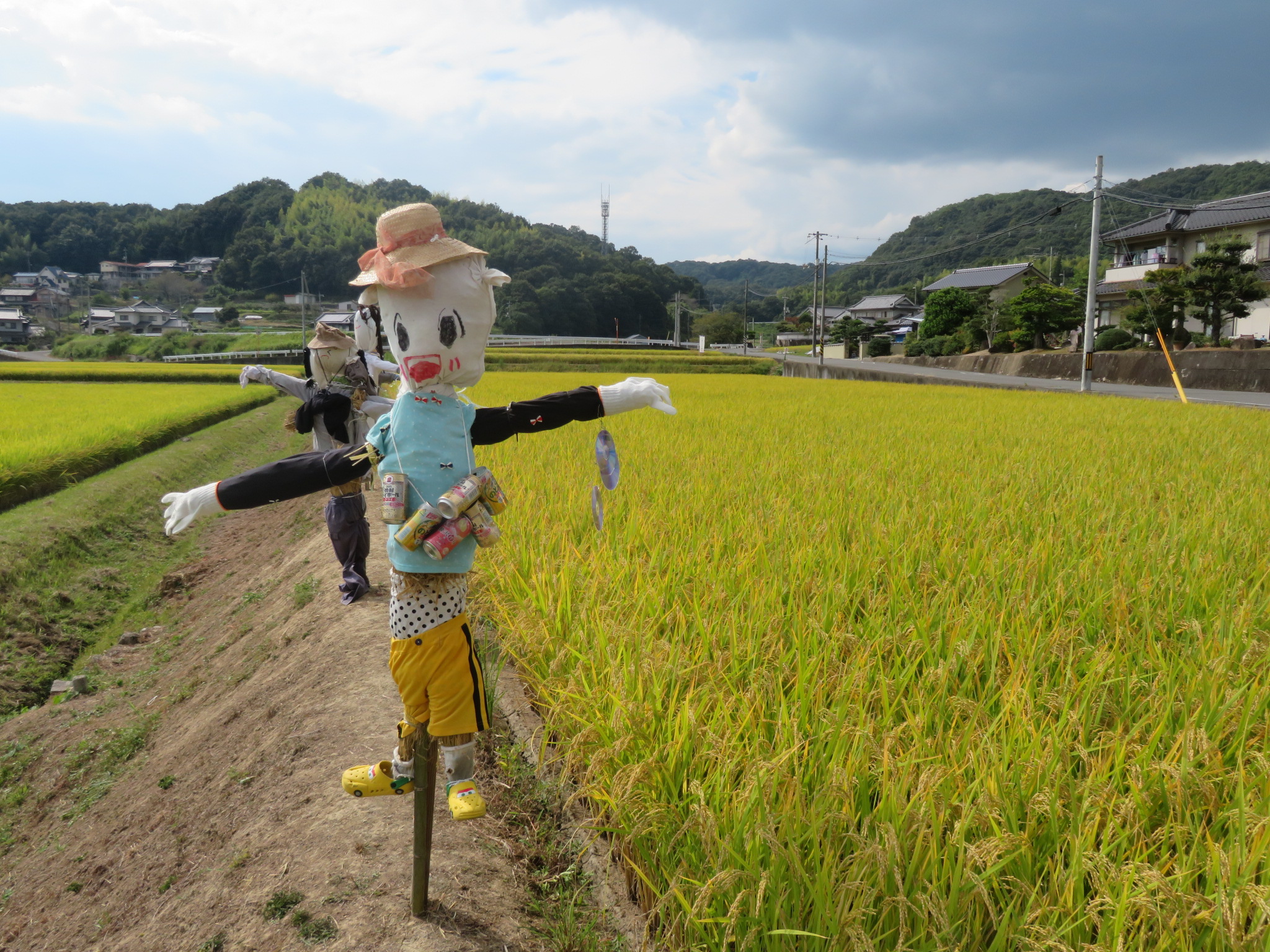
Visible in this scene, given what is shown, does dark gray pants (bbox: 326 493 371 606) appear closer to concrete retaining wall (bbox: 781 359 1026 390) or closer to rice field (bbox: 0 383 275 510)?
rice field (bbox: 0 383 275 510)

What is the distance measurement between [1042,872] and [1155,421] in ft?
32.0

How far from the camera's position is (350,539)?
414 centimetres

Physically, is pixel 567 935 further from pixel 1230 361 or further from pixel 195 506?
pixel 1230 361

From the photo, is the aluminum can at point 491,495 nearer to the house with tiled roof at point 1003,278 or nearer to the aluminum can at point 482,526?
the aluminum can at point 482,526

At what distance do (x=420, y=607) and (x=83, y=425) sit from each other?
38.7 feet

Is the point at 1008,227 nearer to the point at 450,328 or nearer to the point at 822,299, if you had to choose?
the point at 822,299

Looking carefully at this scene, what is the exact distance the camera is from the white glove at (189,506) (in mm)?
1774

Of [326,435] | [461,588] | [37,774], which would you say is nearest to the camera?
[461,588]

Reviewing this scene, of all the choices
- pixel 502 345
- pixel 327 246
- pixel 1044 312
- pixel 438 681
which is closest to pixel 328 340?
pixel 438 681

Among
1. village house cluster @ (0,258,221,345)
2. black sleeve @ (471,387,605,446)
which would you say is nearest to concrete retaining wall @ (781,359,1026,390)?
black sleeve @ (471,387,605,446)

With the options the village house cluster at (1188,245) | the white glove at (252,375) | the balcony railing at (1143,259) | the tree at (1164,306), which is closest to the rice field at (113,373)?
the white glove at (252,375)

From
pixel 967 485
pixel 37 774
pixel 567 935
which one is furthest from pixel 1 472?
pixel 967 485

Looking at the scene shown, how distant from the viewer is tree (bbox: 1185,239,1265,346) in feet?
66.3

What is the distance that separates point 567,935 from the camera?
1.68 metres
